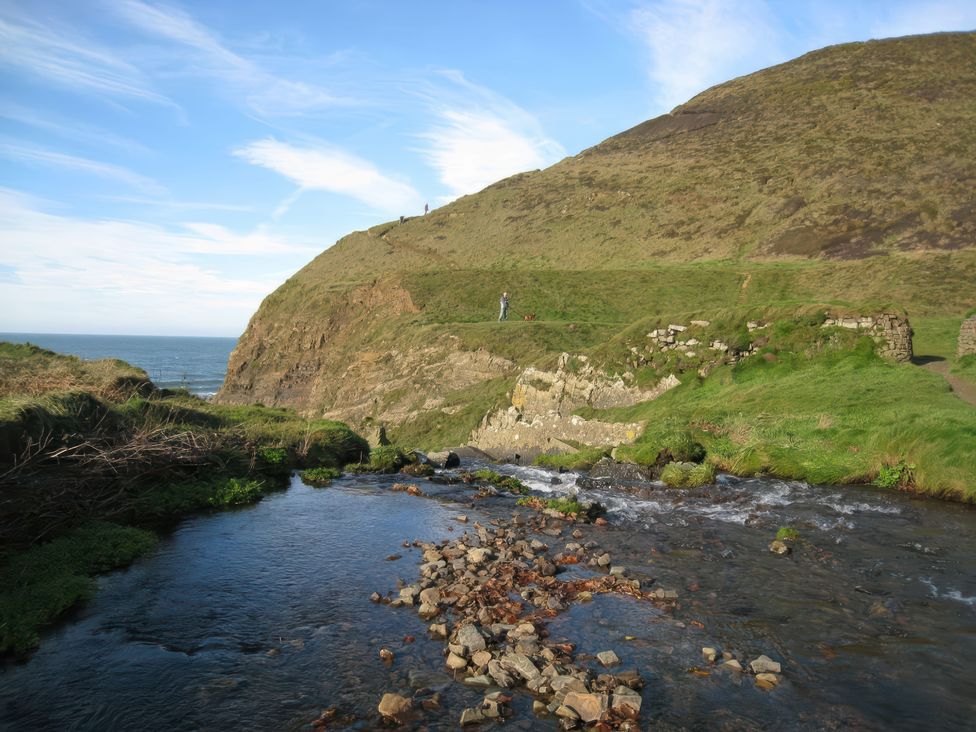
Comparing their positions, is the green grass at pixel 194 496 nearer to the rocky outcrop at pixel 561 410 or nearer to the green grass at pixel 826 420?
the green grass at pixel 826 420

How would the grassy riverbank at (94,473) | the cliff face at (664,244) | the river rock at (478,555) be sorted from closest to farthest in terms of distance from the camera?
the grassy riverbank at (94,473)
the river rock at (478,555)
the cliff face at (664,244)

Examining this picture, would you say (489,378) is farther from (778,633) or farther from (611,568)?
(778,633)

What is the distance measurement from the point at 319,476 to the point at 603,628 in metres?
16.8

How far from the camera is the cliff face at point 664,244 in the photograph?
2213 inches

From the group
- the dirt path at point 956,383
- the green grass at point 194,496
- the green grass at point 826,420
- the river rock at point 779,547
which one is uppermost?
the dirt path at point 956,383

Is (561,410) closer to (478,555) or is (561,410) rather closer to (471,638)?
(478,555)

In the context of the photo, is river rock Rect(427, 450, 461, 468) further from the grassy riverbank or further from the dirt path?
the dirt path

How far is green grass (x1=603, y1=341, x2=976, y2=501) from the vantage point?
1961 centimetres

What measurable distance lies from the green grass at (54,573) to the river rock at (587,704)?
30.5ft

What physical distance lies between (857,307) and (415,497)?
909 inches

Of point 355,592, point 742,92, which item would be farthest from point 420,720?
point 742,92

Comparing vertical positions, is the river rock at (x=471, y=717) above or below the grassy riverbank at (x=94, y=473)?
below

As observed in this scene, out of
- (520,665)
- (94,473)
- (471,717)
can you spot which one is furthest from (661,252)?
(471,717)

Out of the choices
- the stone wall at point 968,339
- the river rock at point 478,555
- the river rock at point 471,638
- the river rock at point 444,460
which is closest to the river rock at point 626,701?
the river rock at point 471,638
